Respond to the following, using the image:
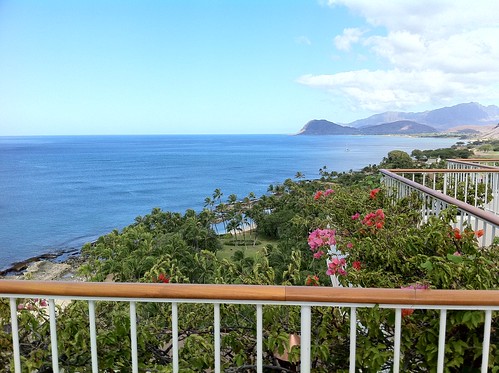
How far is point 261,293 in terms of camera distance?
4.35 feet

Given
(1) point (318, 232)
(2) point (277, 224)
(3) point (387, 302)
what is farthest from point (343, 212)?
(2) point (277, 224)

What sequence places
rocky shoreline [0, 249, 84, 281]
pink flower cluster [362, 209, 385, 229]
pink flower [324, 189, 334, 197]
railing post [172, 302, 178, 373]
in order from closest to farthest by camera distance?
railing post [172, 302, 178, 373] → pink flower cluster [362, 209, 385, 229] → pink flower [324, 189, 334, 197] → rocky shoreline [0, 249, 84, 281]

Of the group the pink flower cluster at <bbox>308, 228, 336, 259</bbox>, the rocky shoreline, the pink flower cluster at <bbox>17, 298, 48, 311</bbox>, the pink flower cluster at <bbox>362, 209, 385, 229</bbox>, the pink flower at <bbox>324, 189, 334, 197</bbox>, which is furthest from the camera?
the rocky shoreline

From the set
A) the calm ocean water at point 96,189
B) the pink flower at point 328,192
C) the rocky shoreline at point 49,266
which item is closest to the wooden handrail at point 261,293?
the pink flower at point 328,192

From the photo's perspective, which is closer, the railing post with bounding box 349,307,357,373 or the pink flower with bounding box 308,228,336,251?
the railing post with bounding box 349,307,357,373

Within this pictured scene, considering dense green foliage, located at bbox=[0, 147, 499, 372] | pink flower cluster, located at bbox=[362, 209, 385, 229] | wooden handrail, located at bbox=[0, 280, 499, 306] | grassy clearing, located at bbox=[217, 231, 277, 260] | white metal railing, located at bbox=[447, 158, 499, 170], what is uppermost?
white metal railing, located at bbox=[447, 158, 499, 170]

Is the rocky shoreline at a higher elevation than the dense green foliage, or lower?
lower

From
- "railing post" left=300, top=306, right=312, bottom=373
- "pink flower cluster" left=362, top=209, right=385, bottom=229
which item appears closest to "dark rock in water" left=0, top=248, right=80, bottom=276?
"pink flower cluster" left=362, top=209, right=385, bottom=229

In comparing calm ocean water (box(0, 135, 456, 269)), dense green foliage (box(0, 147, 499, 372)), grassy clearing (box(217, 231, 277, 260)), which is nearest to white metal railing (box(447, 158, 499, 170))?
dense green foliage (box(0, 147, 499, 372))

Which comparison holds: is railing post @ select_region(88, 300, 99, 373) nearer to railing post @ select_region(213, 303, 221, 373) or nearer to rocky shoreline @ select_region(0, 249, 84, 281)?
railing post @ select_region(213, 303, 221, 373)

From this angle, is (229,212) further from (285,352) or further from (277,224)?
(285,352)

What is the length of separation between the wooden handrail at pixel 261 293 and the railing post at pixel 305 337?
8 centimetres

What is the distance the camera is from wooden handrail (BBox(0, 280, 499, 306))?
128 centimetres

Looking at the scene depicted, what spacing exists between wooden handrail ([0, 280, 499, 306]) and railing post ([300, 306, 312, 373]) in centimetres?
8
